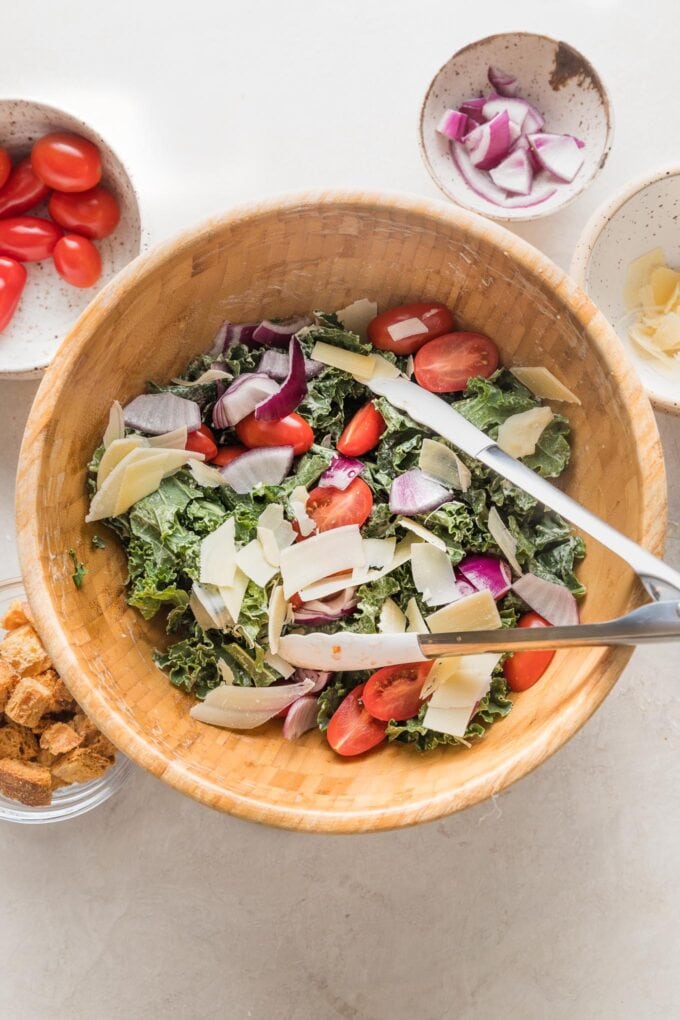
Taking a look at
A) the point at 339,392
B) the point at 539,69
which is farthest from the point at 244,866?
the point at 539,69

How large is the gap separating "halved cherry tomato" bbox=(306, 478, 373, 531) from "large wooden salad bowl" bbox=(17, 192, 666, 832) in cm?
33

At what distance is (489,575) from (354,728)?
0.32 meters

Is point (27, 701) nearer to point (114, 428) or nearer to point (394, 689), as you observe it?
point (114, 428)

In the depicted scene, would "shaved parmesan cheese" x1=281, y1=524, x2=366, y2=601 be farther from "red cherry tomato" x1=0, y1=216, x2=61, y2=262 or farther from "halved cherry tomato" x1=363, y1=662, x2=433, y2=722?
"red cherry tomato" x1=0, y1=216, x2=61, y2=262

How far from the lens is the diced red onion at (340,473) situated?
1534 millimetres

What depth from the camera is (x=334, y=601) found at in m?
1.50

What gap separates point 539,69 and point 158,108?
2.38 ft

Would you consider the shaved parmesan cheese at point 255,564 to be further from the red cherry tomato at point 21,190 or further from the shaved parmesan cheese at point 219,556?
the red cherry tomato at point 21,190

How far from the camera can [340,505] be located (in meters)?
1.52

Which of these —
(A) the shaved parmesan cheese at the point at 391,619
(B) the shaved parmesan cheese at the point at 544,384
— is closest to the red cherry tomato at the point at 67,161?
(B) the shaved parmesan cheese at the point at 544,384

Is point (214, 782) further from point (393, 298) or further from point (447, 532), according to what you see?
point (393, 298)

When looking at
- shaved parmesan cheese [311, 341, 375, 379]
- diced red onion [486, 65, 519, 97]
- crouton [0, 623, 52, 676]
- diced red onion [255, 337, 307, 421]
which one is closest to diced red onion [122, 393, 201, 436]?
diced red onion [255, 337, 307, 421]

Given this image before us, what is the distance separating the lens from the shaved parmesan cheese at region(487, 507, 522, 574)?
1.49 m

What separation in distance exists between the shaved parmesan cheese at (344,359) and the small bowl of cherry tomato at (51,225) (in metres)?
0.46
